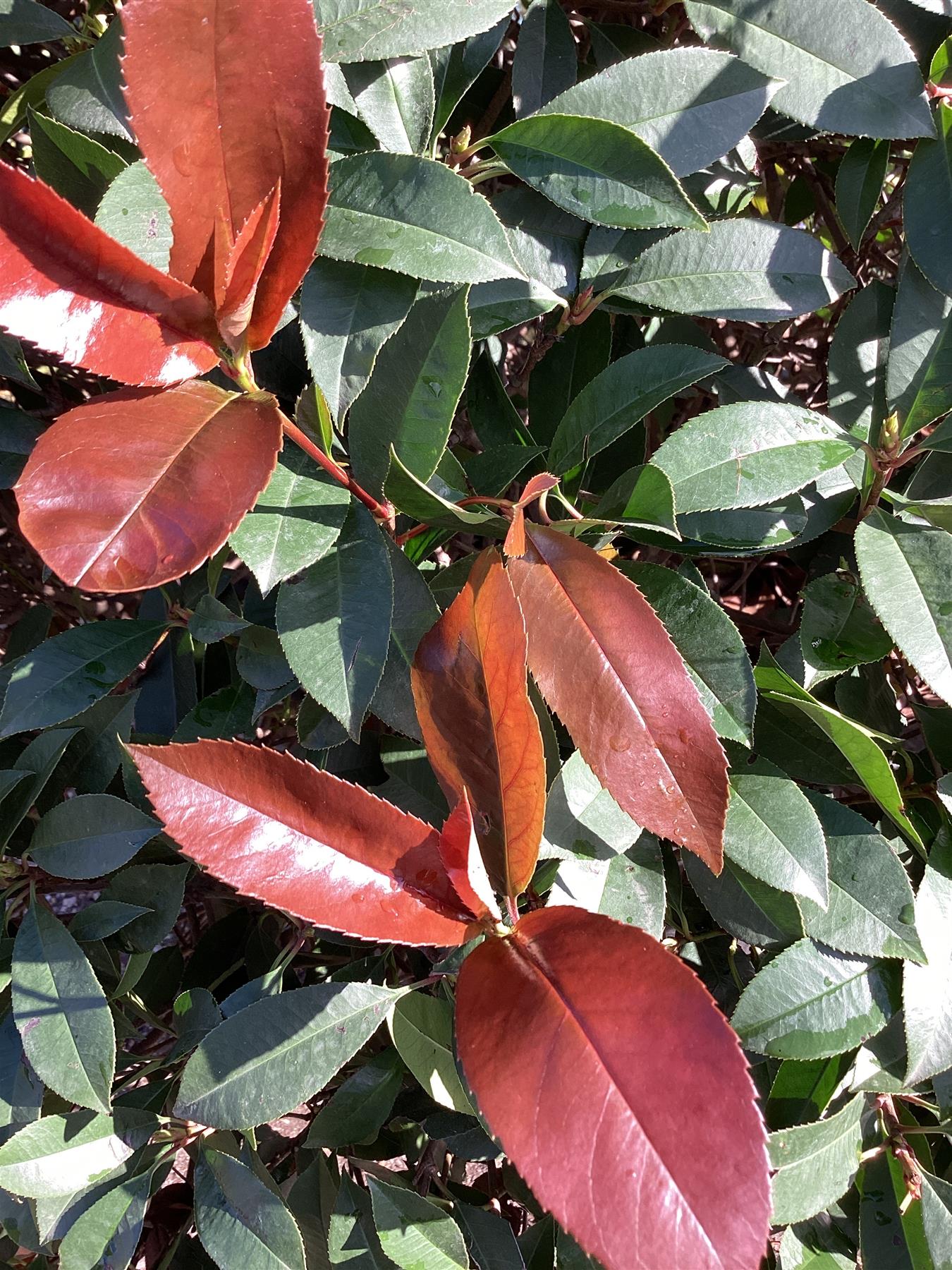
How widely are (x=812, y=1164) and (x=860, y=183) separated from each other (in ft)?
3.35

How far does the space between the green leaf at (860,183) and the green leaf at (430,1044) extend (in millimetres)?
928

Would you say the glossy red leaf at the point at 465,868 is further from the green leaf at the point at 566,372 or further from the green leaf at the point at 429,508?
the green leaf at the point at 566,372

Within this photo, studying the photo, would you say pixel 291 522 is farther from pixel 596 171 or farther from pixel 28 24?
pixel 28 24

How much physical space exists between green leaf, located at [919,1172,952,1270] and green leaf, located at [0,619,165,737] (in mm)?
1009

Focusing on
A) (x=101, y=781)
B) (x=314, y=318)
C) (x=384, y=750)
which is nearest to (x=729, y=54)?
(x=314, y=318)

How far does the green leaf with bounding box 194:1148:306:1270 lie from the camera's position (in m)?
0.85

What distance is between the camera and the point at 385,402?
71 cm

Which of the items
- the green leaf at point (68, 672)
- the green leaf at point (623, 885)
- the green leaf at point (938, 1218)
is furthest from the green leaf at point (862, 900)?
the green leaf at point (68, 672)

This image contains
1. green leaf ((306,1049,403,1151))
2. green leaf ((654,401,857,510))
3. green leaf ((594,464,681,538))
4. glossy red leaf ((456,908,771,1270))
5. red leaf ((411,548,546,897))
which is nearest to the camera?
glossy red leaf ((456,908,771,1270))

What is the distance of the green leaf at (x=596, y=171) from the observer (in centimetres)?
74

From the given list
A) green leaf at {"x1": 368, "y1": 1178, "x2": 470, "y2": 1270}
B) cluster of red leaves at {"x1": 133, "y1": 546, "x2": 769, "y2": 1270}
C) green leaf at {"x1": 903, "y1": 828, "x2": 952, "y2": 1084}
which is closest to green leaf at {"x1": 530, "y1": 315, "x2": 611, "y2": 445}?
cluster of red leaves at {"x1": 133, "y1": 546, "x2": 769, "y2": 1270}

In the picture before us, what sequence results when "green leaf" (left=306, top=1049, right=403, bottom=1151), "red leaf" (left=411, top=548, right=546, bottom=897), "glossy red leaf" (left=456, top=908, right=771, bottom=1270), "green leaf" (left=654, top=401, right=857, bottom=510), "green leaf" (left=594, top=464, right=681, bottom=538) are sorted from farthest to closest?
1. "green leaf" (left=306, top=1049, right=403, bottom=1151)
2. "green leaf" (left=654, top=401, right=857, bottom=510)
3. "green leaf" (left=594, top=464, right=681, bottom=538)
4. "red leaf" (left=411, top=548, right=546, bottom=897)
5. "glossy red leaf" (left=456, top=908, right=771, bottom=1270)

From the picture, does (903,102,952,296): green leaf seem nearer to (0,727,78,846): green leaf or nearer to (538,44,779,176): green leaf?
(538,44,779,176): green leaf

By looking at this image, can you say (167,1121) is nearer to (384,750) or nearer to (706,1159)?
(384,750)
